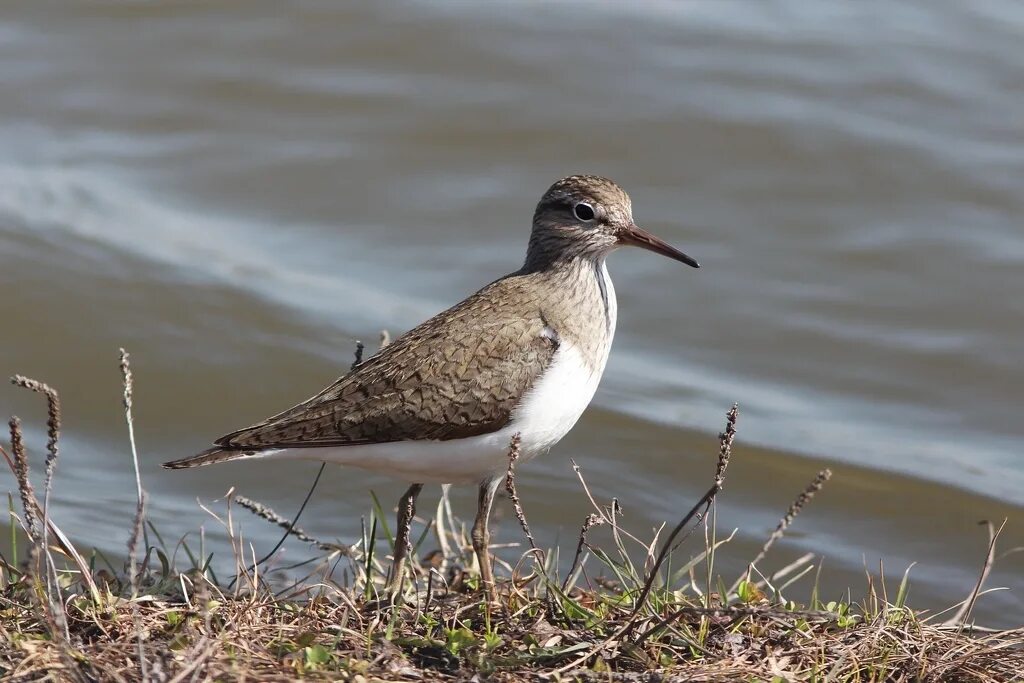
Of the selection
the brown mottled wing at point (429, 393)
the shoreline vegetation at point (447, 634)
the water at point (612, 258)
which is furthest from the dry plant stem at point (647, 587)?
the water at point (612, 258)

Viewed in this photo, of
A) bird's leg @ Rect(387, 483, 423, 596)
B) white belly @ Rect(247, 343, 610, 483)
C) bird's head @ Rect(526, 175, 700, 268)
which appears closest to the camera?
bird's leg @ Rect(387, 483, 423, 596)

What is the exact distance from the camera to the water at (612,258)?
916 centimetres

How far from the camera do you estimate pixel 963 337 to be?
1060cm

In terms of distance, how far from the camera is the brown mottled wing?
6008 mm

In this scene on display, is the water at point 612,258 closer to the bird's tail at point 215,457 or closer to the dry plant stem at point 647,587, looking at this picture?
the bird's tail at point 215,457

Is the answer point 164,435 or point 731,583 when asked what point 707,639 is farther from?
point 164,435

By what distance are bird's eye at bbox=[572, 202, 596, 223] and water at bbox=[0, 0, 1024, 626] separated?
2498 mm

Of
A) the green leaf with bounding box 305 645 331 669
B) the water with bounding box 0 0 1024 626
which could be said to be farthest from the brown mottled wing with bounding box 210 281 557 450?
the water with bounding box 0 0 1024 626

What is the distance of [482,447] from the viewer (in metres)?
6.03

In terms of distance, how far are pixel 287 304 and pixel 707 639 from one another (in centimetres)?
634

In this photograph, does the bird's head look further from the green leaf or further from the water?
the green leaf

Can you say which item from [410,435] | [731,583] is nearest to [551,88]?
[731,583]

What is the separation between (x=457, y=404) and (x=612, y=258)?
232 inches

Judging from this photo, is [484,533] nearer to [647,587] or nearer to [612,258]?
[647,587]
